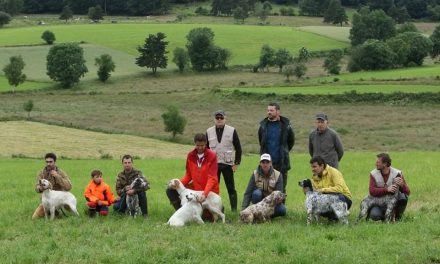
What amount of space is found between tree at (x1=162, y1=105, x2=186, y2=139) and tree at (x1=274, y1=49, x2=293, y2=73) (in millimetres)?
57951

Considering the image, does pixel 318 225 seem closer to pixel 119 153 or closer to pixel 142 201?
pixel 142 201

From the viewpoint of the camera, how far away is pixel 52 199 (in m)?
15.3

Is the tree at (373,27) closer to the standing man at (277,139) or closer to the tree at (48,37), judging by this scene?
the tree at (48,37)

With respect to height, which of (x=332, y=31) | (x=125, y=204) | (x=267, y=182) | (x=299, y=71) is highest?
(x=267, y=182)

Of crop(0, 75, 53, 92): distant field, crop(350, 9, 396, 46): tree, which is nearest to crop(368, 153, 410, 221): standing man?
crop(0, 75, 53, 92): distant field

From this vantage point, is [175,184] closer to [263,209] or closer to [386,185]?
[263,209]

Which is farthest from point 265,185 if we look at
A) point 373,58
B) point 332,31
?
point 332,31

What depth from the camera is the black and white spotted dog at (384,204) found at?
45.6 ft

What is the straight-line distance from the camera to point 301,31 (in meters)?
145

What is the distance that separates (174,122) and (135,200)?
1655 inches

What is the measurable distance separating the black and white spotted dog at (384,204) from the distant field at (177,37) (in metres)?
105

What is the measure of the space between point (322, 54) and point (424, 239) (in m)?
114

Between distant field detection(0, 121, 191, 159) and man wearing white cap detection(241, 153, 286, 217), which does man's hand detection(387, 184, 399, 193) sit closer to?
man wearing white cap detection(241, 153, 286, 217)

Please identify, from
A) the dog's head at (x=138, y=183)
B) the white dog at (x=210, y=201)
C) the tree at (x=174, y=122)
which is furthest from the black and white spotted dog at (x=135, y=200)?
the tree at (x=174, y=122)
